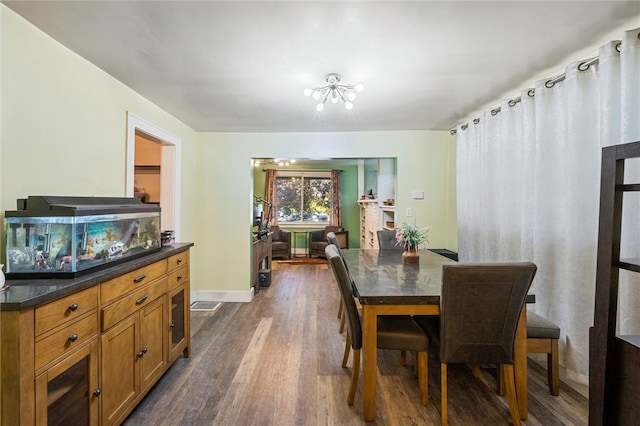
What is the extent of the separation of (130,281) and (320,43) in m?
1.78

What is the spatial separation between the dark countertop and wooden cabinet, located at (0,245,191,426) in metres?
0.02

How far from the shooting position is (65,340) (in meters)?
1.22

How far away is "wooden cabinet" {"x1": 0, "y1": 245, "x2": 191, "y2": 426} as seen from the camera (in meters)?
1.03

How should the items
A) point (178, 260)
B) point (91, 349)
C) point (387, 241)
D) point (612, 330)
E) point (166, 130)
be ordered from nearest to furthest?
1. point (612, 330)
2. point (91, 349)
3. point (178, 260)
4. point (166, 130)
5. point (387, 241)

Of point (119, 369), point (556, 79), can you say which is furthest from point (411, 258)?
point (119, 369)

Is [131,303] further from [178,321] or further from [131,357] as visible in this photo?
[178,321]

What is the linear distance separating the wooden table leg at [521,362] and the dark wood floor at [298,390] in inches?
4.4

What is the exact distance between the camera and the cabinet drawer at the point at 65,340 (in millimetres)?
1111

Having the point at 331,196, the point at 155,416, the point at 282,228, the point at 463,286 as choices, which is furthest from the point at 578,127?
the point at 282,228

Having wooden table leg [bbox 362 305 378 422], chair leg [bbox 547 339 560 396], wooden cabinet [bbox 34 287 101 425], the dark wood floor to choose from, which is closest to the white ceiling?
wooden cabinet [bbox 34 287 101 425]

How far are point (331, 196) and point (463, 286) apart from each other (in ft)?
18.7

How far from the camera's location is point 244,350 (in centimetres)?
252

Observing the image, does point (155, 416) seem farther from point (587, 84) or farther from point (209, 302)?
point (587, 84)

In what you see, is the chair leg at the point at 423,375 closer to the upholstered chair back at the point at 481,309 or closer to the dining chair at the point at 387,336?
the dining chair at the point at 387,336
